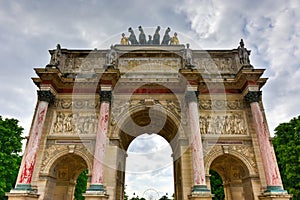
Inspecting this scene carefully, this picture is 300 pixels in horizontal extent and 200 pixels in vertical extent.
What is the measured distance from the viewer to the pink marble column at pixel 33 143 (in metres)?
12.0

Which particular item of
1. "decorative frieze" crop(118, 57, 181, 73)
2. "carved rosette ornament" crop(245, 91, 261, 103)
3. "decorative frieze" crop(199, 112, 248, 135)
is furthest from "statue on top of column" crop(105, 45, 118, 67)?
"carved rosette ornament" crop(245, 91, 261, 103)

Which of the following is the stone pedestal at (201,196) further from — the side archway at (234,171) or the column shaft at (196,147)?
the side archway at (234,171)

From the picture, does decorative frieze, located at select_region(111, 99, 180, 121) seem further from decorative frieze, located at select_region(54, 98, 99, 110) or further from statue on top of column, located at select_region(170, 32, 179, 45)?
statue on top of column, located at select_region(170, 32, 179, 45)

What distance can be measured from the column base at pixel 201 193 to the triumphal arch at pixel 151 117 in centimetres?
7

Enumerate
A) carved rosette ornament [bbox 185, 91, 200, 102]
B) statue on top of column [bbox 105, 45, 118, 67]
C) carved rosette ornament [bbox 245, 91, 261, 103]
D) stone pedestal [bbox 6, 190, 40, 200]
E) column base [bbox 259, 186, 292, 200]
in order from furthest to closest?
statue on top of column [bbox 105, 45, 118, 67] < carved rosette ornament [bbox 245, 91, 261, 103] < carved rosette ornament [bbox 185, 91, 200, 102] < column base [bbox 259, 186, 292, 200] < stone pedestal [bbox 6, 190, 40, 200]

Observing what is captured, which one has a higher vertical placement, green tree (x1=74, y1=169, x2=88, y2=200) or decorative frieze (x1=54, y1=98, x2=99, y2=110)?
decorative frieze (x1=54, y1=98, x2=99, y2=110)

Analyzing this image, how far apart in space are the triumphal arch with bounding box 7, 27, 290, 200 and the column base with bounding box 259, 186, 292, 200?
0.05 meters

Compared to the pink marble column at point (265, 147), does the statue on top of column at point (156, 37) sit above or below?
above

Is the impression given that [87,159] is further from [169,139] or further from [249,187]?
[249,187]

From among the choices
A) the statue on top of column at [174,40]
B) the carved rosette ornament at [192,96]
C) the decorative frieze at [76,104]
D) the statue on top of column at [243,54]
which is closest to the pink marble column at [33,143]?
the decorative frieze at [76,104]

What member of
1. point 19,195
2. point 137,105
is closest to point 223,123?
point 137,105

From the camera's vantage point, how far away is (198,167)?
491 inches

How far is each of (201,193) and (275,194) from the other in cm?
373

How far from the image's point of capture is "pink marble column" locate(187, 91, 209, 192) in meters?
12.1
